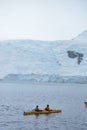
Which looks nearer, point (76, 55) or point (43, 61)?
point (43, 61)

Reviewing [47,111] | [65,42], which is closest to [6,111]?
[47,111]

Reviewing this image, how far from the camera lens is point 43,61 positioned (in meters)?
87.2

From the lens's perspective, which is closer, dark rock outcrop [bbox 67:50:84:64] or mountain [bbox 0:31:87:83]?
mountain [bbox 0:31:87:83]

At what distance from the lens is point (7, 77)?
278 ft

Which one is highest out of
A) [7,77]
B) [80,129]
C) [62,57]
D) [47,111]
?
[62,57]

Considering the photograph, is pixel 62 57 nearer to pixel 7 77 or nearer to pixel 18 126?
pixel 7 77

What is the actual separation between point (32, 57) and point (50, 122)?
59515 mm

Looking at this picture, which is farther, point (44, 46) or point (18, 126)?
point (44, 46)

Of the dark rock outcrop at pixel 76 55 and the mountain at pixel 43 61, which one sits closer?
the mountain at pixel 43 61

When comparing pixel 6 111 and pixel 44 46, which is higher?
pixel 44 46

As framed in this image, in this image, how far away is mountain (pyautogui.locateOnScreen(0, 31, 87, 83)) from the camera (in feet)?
273

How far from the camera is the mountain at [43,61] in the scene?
83188mm

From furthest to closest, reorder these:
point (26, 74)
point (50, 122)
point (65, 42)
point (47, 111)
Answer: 1. point (65, 42)
2. point (26, 74)
3. point (47, 111)
4. point (50, 122)

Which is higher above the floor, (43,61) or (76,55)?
(76,55)
